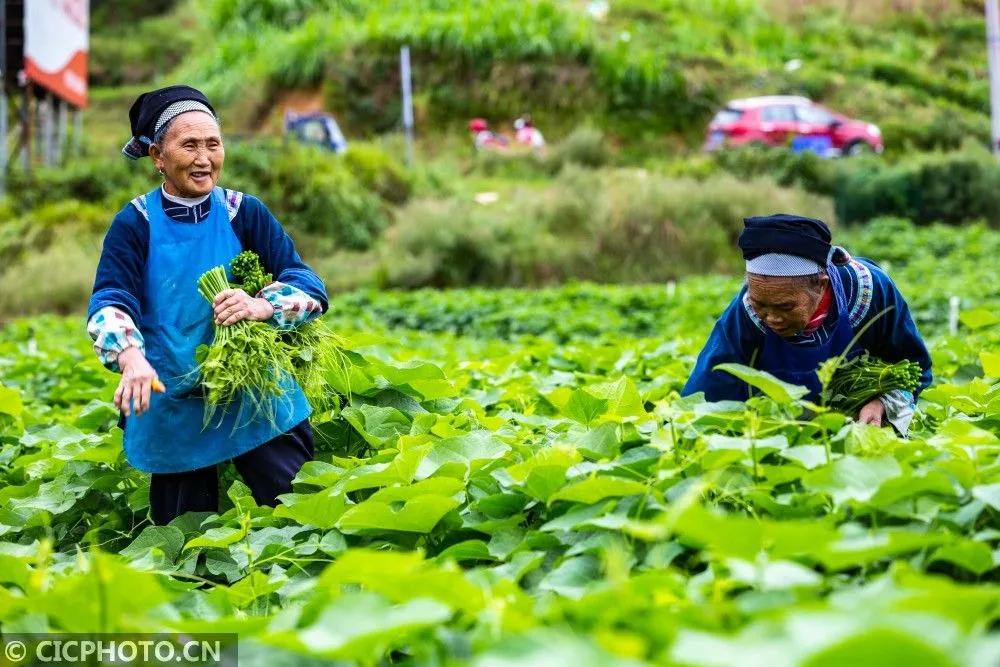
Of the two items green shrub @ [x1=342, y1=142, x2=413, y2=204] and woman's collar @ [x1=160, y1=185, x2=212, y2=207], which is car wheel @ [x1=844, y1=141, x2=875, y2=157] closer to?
green shrub @ [x1=342, y1=142, x2=413, y2=204]

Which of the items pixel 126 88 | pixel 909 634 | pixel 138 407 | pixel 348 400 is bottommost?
pixel 126 88

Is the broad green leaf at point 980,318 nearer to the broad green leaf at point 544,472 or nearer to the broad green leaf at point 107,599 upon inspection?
the broad green leaf at point 544,472

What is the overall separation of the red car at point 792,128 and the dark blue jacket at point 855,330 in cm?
2159

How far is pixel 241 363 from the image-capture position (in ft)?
10.3

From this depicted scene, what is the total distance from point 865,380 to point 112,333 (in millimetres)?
1916

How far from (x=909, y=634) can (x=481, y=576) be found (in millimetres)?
911

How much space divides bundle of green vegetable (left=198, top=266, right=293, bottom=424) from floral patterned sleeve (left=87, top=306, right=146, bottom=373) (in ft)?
0.60

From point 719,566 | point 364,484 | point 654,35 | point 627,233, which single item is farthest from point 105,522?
point 654,35

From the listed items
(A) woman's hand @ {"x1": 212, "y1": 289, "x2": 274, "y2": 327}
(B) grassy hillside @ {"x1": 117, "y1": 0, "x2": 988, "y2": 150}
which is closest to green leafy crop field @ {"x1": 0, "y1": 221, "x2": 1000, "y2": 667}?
(A) woman's hand @ {"x1": 212, "y1": 289, "x2": 274, "y2": 327}

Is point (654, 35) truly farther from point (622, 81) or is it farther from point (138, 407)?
point (138, 407)

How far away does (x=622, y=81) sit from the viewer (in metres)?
30.2

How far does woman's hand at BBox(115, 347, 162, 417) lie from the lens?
298 centimetres

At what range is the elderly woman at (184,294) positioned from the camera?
3287 millimetres

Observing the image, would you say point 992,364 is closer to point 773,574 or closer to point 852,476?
point 852,476
